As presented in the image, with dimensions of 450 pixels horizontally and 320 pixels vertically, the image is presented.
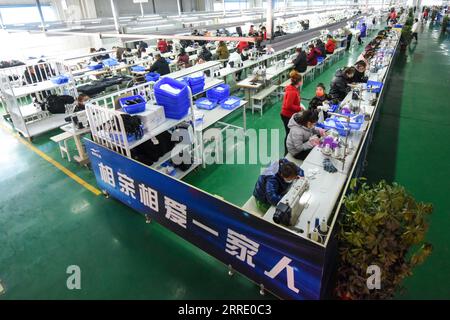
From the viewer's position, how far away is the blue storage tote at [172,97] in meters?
4.17

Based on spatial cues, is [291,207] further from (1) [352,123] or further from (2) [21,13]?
(2) [21,13]

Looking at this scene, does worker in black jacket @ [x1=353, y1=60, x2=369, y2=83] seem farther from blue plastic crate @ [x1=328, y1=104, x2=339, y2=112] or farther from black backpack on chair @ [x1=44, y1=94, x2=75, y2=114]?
black backpack on chair @ [x1=44, y1=94, x2=75, y2=114]

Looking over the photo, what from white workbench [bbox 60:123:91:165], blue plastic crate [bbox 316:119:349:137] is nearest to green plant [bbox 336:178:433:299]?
blue plastic crate [bbox 316:119:349:137]

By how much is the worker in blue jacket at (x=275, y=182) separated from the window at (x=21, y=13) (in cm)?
1250

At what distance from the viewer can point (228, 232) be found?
2.66m

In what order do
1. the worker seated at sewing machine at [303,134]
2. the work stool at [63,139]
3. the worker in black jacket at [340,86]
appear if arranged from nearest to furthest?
the worker seated at sewing machine at [303,134], the work stool at [63,139], the worker in black jacket at [340,86]

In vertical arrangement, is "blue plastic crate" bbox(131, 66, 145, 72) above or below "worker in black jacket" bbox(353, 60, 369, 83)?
below

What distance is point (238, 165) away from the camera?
17.2 ft

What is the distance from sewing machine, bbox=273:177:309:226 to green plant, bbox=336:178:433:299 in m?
0.42

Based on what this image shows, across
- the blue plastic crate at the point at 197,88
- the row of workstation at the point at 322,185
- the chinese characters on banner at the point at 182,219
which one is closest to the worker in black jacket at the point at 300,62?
the blue plastic crate at the point at 197,88

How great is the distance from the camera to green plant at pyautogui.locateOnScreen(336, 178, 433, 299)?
6.89 feet

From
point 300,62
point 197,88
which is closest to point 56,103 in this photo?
point 197,88

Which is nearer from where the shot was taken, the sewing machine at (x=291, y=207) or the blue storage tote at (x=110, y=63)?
the sewing machine at (x=291, y=207)

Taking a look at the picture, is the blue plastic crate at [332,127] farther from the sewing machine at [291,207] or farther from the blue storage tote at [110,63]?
the blue storage tote at [110,63]
